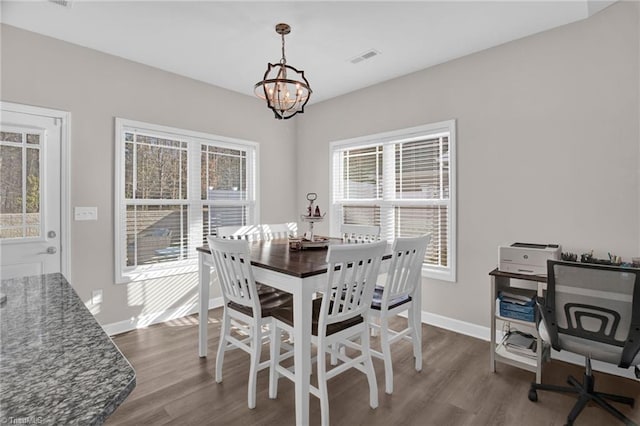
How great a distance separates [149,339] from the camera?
3191mm

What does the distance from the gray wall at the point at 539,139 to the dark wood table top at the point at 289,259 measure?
1339mm

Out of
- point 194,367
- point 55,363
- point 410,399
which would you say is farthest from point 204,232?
point 55,363

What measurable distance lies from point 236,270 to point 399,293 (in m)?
1.15

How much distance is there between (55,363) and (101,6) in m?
2.81

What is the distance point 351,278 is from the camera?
6.31ft

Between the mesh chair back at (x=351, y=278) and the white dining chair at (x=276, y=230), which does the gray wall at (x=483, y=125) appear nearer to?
the white dining chair at (x=276, y=230)

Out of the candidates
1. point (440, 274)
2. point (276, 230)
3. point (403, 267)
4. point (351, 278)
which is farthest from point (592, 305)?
point (276, 230)

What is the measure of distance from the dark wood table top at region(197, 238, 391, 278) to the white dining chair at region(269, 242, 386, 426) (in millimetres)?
139

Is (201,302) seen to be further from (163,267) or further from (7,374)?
(7,374)

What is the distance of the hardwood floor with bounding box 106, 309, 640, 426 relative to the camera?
2.03 metres

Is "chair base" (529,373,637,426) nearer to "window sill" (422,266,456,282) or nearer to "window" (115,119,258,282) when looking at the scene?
"window sill" (422,266,456,282)

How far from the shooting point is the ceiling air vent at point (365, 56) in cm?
320

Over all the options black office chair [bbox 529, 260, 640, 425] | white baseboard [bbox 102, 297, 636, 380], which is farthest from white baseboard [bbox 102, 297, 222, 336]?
black office chair [bbox 529, 260, 640, 425]

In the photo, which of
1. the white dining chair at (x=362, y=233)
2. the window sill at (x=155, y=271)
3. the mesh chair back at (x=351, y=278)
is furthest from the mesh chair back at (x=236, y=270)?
the window sill at (x=155, y=271)
